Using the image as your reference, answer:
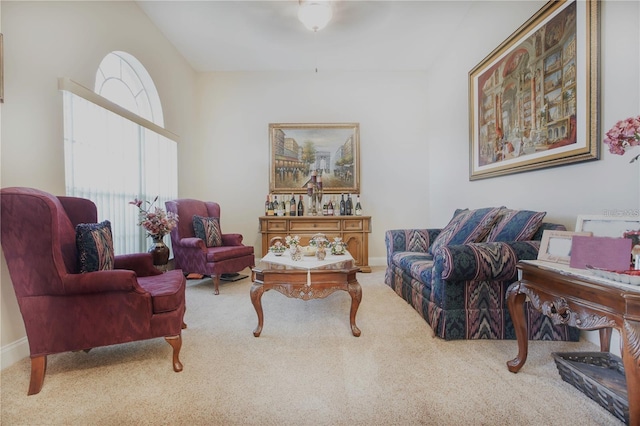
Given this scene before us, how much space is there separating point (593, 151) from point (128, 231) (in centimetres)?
467

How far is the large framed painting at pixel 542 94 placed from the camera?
213cm

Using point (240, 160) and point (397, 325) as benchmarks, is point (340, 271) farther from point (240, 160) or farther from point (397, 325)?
point (240, 160)

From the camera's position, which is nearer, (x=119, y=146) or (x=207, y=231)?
(x=119, y=146)

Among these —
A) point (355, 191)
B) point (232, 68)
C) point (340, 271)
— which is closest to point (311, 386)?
point (340, 271)

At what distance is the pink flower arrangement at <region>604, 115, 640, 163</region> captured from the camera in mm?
1301

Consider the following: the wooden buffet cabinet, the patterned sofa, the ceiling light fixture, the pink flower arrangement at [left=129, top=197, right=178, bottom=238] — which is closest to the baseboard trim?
the pink flower arrangement at [left=129, top=197, right=178, bottom=238]

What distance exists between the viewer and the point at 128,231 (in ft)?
11.1

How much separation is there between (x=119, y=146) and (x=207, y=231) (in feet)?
4.89

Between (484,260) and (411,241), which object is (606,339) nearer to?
(484,260)

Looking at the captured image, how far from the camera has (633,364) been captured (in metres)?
1.14

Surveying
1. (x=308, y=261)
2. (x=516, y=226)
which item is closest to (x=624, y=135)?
(x=516, y=226)

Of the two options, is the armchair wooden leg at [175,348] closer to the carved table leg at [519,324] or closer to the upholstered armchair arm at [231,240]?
the carved table leg at [519,324]

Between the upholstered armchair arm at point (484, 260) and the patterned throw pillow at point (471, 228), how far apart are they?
0.37 m

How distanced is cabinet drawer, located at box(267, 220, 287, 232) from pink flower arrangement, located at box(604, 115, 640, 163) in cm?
397
